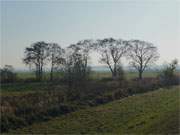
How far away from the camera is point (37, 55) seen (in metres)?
53.0

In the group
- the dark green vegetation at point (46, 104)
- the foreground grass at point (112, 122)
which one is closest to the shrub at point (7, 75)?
the dark green vegetation at point (46, 104)

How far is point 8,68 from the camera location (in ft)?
160

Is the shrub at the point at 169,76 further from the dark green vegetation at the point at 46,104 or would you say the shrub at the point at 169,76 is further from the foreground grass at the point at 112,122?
the foreground grass at the point at 112,122

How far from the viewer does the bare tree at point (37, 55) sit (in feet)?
173

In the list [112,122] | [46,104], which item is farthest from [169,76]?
[112,122]

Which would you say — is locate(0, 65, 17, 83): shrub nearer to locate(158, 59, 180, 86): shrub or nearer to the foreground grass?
locate(158, 59, 180, 86): shrub

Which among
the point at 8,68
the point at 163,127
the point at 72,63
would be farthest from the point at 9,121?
the point at 8,68

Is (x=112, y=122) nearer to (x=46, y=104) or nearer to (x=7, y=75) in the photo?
(x=46, y=104)

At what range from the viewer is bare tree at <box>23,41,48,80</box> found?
173ft

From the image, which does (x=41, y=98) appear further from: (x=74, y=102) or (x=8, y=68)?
(x=8, y=68)

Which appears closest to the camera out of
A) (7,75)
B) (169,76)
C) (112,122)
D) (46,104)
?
(112,122)

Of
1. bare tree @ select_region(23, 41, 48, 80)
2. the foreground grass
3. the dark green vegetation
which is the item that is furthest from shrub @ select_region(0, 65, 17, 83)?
the foreground grass

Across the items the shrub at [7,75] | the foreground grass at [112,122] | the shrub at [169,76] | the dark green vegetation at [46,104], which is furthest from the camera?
the shrub at [7,75]

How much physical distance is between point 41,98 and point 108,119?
29.9ft
